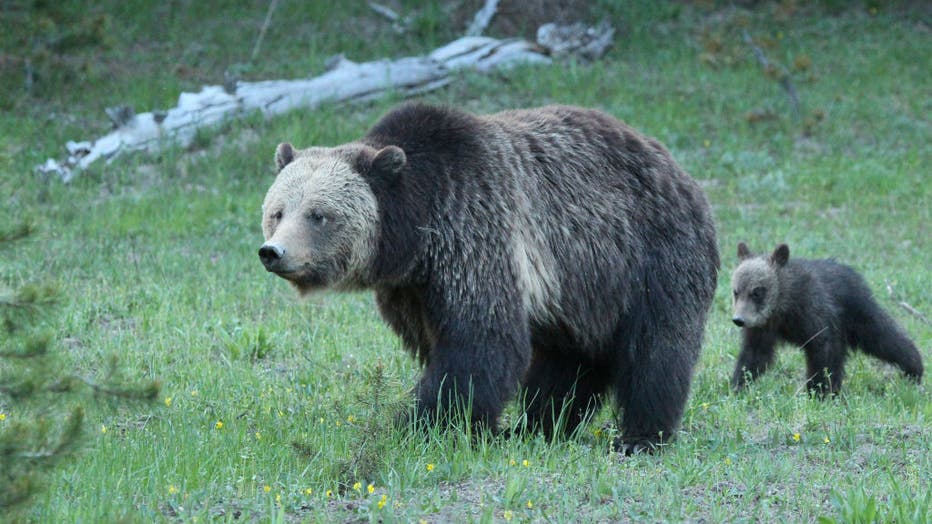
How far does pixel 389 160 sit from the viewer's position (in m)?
6.53

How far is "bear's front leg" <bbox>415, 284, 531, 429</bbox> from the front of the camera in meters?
6.36

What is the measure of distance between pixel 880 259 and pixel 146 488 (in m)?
9.73

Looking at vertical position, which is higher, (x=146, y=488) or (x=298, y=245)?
(x=298, y=245)

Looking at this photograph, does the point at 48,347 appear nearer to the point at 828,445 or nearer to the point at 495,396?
the point at 495,396

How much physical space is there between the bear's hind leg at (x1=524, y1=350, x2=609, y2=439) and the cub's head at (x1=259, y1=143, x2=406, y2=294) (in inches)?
60.2

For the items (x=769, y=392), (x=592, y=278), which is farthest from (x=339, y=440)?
(x=769, y=392)

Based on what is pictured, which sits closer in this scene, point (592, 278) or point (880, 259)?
point (592, 278)

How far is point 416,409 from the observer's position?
21.0 feet

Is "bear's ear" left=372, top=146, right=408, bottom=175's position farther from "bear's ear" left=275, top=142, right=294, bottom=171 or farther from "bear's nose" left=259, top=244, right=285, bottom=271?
"bear's nose" left=259, top=244, right=285, bottom=271

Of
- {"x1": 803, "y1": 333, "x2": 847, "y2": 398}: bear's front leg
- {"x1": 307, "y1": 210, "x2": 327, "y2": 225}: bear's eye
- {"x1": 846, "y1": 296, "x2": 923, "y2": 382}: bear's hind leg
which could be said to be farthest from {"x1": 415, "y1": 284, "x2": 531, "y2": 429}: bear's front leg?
{"x1": 846, "y1": 296, "x2": 923, "y2": 382}: bear's hind leg

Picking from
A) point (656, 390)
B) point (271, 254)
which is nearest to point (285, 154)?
point (271, 254)

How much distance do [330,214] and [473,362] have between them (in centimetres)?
109

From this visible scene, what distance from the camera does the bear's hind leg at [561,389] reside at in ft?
24.8

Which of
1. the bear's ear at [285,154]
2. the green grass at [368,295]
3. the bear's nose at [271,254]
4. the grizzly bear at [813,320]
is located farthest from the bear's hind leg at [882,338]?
the bear's nose at [271,254]
